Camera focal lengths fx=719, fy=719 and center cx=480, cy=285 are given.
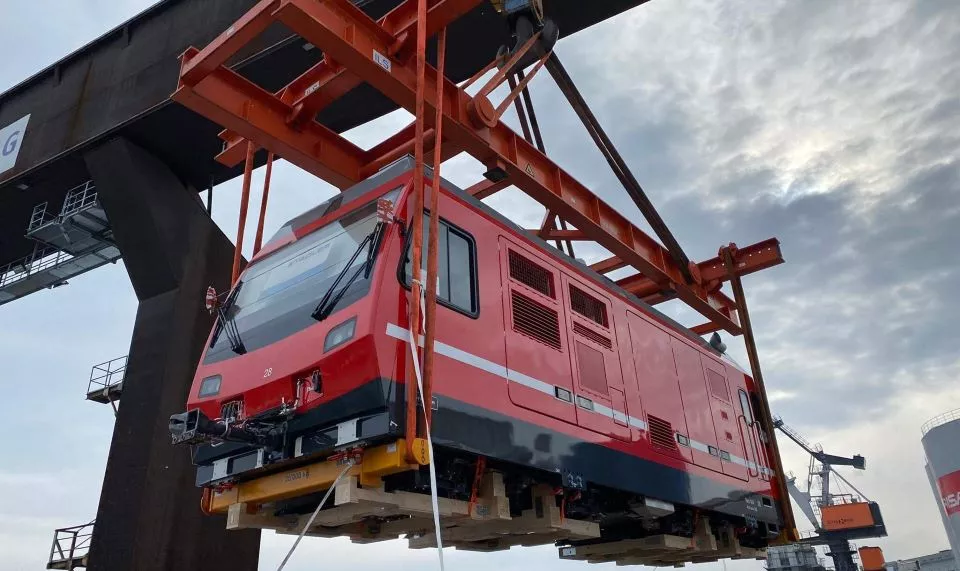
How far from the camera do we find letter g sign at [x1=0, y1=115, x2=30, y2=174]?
1602cm

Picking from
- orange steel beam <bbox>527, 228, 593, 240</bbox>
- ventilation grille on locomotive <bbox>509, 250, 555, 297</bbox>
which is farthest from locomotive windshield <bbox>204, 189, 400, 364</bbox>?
orange steel beam <bbox>527, 228, 593, 240</bbox>

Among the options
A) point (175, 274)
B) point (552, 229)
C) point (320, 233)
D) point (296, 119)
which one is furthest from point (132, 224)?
point (320, 233)

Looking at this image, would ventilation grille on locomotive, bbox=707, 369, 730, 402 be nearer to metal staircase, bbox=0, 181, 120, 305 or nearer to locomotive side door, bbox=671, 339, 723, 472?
locomotive side door, bbox=671, 339, 723, 472

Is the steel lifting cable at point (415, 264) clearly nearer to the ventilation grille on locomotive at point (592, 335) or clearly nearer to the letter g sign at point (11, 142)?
the ventilation grille on locomotive at point (592, 335)

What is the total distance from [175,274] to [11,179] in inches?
214

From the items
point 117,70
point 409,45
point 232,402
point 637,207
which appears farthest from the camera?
point 117,70

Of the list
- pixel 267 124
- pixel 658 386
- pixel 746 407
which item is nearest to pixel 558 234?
pixel 658 386

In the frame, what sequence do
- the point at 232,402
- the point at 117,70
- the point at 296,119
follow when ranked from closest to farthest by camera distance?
the point at 232,402 → the point at 296,119 → the point at 117,70

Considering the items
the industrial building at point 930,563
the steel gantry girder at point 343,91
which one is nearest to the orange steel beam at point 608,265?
the steel gantry girder at point 343,91

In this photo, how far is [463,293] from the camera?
578 centimetres

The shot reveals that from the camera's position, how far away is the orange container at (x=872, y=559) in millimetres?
34562

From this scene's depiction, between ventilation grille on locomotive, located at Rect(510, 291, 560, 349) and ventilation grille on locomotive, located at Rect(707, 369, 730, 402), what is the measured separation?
158 inches

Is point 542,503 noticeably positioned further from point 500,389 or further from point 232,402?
point 232,402

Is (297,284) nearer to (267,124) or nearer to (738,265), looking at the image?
(267,124)
